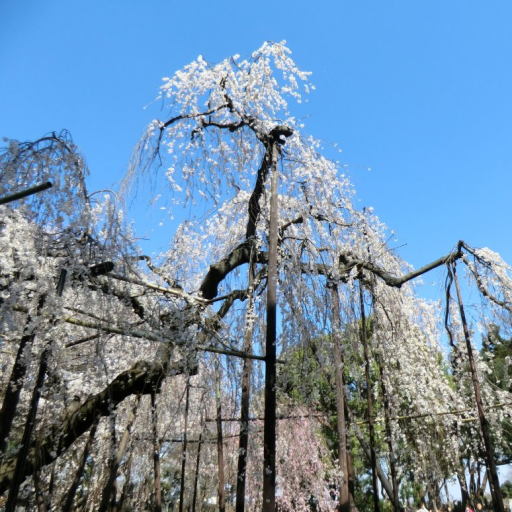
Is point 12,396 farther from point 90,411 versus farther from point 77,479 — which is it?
point 77,479

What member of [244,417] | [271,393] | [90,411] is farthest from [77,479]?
[271,393]

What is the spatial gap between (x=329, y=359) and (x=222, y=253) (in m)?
2.45

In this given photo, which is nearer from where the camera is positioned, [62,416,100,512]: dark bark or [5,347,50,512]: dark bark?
[5,347,50,512]: dark bark

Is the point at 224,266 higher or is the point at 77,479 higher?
the point at 224,266

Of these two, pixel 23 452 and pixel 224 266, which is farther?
pixel 224 266

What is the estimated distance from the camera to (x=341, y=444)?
19.7 feet

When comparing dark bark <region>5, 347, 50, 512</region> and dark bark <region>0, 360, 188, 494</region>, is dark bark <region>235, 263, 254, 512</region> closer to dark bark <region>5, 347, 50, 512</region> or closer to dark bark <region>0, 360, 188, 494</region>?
dark bark <region>0, 360, 188, 494</region>

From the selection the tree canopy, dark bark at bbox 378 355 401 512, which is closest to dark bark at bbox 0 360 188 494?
the tree canopy

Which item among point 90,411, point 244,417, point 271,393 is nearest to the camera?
point 271,393

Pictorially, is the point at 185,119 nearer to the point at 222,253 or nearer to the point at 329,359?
the point at 222,253

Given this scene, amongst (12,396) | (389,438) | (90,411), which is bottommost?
(12,396)

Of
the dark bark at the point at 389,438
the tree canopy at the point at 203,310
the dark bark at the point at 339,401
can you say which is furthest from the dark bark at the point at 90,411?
the dark bark at the point at 389,438

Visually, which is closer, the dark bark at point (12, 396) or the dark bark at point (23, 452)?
the dark bark at point (23, 452)

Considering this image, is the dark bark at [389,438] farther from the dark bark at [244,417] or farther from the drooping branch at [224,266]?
the drooping branch at [224,266]
